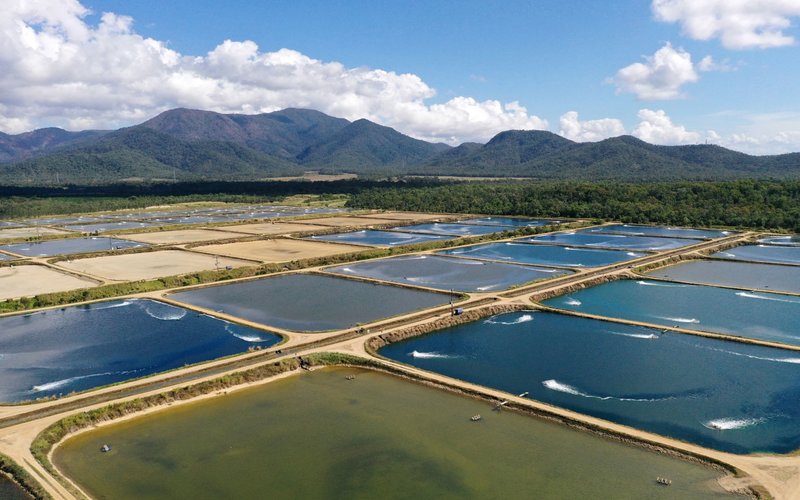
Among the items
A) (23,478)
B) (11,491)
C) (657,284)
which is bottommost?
(11,491)

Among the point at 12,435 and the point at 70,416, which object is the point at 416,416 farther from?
the point at 12,435

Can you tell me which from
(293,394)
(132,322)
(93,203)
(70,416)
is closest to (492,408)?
(293,394)

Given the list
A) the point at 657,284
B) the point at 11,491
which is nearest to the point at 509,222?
the point at 657,284

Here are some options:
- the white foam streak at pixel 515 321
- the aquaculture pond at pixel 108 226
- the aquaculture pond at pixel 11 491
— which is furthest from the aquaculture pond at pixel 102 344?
the aquaculture pond at pixel 108 226

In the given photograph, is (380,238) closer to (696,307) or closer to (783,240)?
(696,307)

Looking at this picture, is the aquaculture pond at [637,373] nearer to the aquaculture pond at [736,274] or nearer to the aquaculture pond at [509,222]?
the aquaculture pond at [736,274]

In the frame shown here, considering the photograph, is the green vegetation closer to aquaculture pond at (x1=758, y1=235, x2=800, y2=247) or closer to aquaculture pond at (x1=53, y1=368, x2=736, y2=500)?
aquaculture pond at (x1=53, y1=368, x2=736, y2=500)
